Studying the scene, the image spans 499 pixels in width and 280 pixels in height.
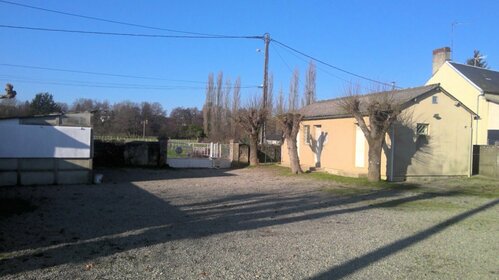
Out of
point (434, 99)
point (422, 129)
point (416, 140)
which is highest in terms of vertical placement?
point (434, 99)

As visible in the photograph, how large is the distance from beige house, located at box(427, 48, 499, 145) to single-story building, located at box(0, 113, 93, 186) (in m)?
22.8

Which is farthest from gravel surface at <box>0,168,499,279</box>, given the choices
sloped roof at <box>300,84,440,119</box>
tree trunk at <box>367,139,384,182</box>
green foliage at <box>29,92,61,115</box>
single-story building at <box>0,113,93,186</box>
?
green foliage at <box>29,92,61,115</box>

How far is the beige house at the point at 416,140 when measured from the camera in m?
20.0

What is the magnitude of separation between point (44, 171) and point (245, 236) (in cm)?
1123

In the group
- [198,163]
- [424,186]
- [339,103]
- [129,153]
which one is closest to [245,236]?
[424,186]

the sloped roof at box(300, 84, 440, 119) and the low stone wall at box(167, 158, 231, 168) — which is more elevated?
the sloped roof at box(300, 84, 440, 119)

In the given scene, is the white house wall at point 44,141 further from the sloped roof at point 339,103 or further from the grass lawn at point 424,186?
the sloped roof at point 339,103

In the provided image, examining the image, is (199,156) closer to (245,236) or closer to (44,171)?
(44,171)

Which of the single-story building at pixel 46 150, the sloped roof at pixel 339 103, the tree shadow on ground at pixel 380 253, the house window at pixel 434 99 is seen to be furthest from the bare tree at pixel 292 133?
the tree shadow on ground at pixel 380 253

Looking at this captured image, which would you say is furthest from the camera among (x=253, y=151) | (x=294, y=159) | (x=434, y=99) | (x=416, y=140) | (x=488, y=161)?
(x=253, y=151)

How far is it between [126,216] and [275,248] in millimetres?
4343

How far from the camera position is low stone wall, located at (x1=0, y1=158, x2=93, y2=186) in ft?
52.0

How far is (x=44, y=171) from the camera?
16.5 m

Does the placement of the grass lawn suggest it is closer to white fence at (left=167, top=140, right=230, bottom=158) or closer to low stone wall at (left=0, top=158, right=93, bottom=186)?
low stone wall at (left=0, top=158, right=93, bottom=186)
